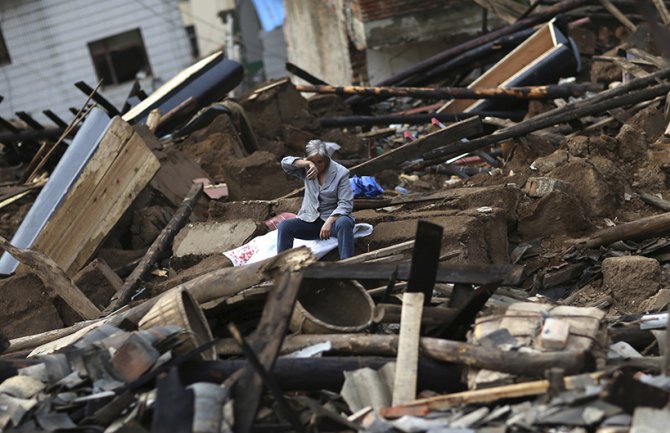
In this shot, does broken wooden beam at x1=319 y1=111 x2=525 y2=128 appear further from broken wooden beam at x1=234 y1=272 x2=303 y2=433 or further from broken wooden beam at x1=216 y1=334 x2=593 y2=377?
broken wooden beam at x1=234 y1=272 x2=303 y2=433

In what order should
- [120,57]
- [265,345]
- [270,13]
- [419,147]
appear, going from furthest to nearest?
[120,57] → [270,13] → [419,147] → [265,345]

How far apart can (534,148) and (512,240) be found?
2.14 metres

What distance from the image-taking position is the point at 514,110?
1222 centimetres

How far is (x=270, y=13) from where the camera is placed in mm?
26156

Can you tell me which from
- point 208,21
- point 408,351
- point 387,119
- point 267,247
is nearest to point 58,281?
point 267,247

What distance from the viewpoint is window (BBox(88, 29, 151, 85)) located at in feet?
86.7

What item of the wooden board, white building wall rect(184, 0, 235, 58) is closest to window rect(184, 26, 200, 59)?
white building wall rect(184, 0, 235, 58)

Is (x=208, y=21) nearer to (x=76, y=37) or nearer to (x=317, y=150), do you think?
A: (x=76, y=37)

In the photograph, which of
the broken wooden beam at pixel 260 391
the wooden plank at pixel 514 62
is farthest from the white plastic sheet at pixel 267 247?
the wooden plank at pixel 514 62

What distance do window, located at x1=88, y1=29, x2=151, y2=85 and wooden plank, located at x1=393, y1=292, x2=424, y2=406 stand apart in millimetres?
22700

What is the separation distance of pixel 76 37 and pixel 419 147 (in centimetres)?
1906

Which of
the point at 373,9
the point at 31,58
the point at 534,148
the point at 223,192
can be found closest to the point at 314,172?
the point at 223,192

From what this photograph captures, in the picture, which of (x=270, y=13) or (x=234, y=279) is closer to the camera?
(x=234, y=279)

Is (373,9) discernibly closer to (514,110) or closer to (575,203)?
(514,110)
